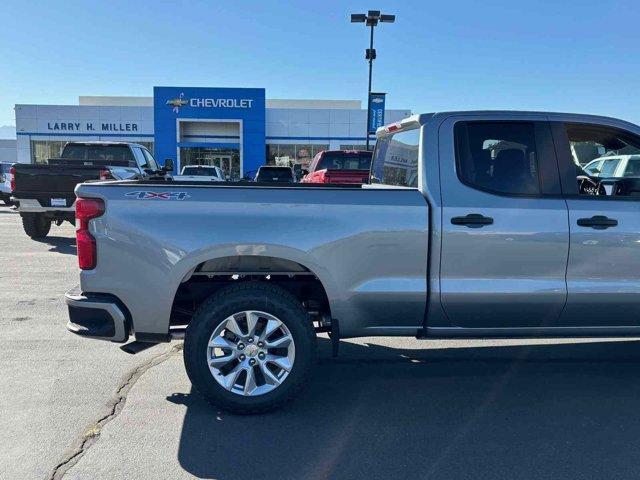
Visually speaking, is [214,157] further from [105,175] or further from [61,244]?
[105,175]

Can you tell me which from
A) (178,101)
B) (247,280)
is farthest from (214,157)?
(247,280)

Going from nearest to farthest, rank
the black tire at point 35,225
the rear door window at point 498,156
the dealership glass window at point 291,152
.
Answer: the rear door window at point 498,156, the black tire at point 35,225, the dealership glass window at point 291,152

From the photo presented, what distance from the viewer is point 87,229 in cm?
347

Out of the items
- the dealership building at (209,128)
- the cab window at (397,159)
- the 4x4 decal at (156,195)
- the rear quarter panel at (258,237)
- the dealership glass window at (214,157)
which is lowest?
the rear quarter panel at (258,237)

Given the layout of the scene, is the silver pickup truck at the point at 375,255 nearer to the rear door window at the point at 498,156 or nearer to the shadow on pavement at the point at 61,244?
the rear door window at the point at 498,156

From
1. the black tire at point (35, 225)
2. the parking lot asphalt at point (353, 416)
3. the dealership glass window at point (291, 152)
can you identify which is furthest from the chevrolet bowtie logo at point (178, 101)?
the parking lot asphalt at point (353, 416)

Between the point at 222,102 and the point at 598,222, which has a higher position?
the point at 222,102

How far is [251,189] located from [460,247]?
147 cm

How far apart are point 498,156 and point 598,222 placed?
0.82 metres

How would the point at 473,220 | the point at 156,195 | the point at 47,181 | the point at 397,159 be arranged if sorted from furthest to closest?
the point at 47,181 < the point at 397,159 < the point at 473,220 < the point at 156,195

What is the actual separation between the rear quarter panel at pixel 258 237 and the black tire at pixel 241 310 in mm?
248

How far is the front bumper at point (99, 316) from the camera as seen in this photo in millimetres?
3498

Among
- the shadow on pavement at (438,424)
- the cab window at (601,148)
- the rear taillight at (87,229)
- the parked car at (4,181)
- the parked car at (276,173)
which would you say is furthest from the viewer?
the parked car at (4,181)

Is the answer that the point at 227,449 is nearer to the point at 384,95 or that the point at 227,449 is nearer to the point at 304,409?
the point at 304,409
